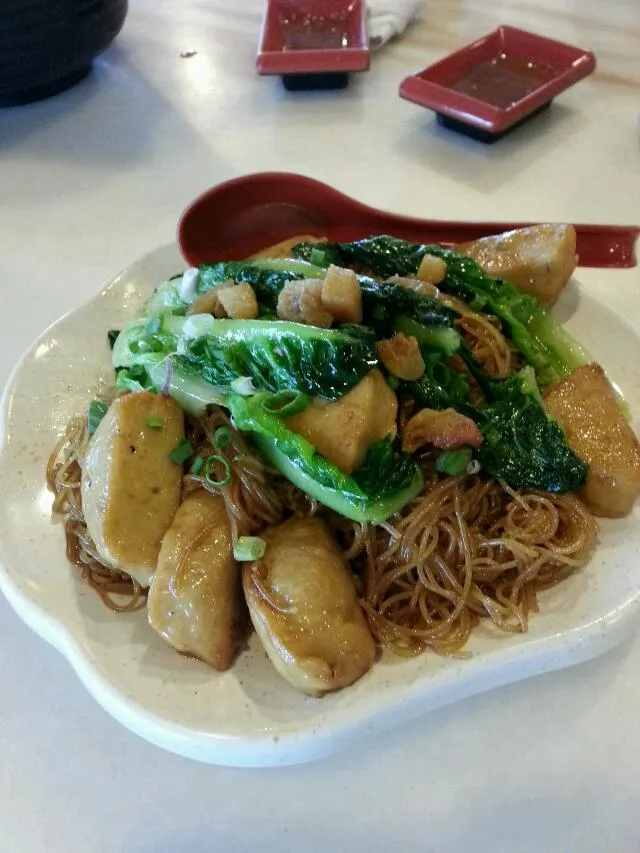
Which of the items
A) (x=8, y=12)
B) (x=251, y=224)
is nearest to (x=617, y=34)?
(x=251, y=224)

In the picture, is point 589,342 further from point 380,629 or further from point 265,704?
point 265,704

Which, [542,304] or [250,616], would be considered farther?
[542,304]

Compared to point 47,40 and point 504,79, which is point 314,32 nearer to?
point 504,79

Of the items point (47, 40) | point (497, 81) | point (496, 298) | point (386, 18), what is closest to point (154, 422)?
point (496, 298)

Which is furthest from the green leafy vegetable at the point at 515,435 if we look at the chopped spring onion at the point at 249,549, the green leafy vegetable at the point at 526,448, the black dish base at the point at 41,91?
the black dish base at the point at 41,91

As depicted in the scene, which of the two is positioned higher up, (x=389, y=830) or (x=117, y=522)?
(x=117, y=522)

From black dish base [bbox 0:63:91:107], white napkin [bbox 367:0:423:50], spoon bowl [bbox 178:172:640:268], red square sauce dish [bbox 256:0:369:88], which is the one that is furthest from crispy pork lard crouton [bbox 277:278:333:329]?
white napkin [bbox 367:0:423:50]
